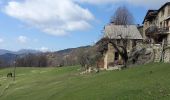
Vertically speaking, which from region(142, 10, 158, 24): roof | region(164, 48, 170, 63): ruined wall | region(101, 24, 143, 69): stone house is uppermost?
region(142, 10, 158, 24): roof

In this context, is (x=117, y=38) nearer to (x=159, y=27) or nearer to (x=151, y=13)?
(x=159, y=27)

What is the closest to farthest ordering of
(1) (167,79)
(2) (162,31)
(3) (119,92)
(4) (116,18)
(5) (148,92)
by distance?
(5) (148,92), (3) (119,92), (1) (167,79), (2) (162,31), (4) (116,18)

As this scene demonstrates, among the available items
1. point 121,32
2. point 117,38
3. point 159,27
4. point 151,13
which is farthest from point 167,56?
point 151,13

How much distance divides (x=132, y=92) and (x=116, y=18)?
93348mm

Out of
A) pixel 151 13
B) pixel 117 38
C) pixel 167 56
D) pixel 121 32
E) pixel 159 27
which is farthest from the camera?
pixel 151 13

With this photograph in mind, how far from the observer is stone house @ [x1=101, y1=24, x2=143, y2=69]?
89625mm

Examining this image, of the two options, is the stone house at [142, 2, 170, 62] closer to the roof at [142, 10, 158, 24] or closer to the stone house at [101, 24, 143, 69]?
the roof at [142, 10, 158, 24]

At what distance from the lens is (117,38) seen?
9062cm

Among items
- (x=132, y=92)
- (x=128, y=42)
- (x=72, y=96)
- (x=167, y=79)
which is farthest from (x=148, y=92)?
(x=128, y=42)

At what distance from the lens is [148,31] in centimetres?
8975

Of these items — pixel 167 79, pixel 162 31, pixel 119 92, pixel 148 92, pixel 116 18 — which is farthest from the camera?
pixel 116 18

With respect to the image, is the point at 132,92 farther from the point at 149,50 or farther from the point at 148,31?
the point at 148,31

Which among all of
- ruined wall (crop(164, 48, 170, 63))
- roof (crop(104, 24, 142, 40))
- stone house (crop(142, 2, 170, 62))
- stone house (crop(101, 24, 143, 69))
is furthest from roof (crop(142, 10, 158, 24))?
ruined wall (crop(164, 48, 170, 63))

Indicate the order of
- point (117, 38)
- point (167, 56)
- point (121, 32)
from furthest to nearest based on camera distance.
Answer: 1. point (121, 32)
2. point (117, 38)
3. point (167, 56)
